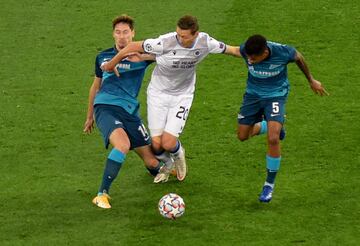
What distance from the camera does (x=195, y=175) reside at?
13.6 m

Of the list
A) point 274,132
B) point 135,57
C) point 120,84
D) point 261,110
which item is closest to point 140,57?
point 135,57

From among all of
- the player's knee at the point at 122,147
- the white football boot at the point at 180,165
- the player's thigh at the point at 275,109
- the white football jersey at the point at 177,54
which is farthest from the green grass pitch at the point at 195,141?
the white football jersey at the point at 177,54

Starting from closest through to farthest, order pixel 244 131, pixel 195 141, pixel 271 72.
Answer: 1. pixel 271 72
2. pixel 244 131
3. pixel 195 141

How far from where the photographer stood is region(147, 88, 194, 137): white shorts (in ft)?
43.3

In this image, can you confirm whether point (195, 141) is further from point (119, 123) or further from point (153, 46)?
point (153, 46)

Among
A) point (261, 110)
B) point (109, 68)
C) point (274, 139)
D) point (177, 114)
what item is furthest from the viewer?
point (177, 114)

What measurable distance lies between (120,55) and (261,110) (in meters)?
1.95

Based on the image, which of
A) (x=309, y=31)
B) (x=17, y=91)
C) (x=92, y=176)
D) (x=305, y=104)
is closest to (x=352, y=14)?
(x=309, y=31)

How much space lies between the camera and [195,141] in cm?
1472

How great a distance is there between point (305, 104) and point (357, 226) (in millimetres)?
4414

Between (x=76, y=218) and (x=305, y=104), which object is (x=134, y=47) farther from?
(x=305, y=104)

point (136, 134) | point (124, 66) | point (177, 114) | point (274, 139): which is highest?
point (124, 66)

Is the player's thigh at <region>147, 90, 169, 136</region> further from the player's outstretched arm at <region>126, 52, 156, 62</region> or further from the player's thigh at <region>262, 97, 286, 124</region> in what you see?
the player's thigh at <region>262, 97, 286, 124</region>

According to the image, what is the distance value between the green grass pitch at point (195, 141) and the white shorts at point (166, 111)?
73cm
